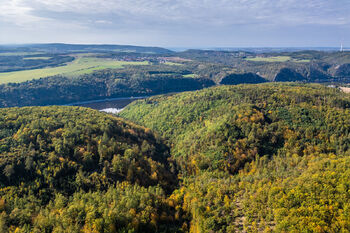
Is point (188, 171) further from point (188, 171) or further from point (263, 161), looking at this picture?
point (263, 161)

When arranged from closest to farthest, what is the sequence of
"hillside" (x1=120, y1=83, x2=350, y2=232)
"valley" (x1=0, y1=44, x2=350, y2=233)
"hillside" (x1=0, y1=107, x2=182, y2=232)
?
"hillside" (x1=120, y1=83, x2=350, y2=232) < "valley" (x1=0, y1=44, x2=350, y2=233) < "hillside" (x1=0, y1=107, x2=182, y2=232)

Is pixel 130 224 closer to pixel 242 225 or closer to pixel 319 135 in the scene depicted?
pixel 242 225

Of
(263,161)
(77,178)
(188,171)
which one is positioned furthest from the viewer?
(188,171)

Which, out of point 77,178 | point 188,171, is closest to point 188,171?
point 188,171

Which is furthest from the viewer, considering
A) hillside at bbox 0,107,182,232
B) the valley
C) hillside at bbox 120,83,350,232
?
hillside at bbox 0,107,182,232

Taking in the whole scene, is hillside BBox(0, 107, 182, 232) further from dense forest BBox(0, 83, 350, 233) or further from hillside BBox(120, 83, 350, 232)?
hillside BBox(120, 83, 350, 232)

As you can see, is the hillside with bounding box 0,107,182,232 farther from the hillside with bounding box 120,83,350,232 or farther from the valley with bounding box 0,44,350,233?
the hillside with bounding box 120,83,350,232

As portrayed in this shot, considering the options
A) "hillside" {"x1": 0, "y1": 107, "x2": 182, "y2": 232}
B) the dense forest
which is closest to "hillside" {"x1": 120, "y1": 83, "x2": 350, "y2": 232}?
the dense forest

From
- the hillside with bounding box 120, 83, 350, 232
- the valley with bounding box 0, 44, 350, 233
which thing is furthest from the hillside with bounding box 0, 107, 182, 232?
the hillside with bounding box 120, 83, 350, 232

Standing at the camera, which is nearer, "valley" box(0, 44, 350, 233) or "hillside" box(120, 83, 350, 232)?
"hillside" box(120, 83, 350, 232)
